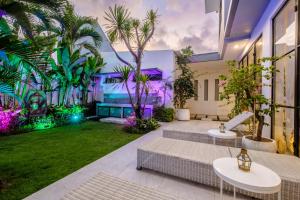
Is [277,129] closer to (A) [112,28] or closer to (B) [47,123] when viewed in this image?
(A) [112,28]

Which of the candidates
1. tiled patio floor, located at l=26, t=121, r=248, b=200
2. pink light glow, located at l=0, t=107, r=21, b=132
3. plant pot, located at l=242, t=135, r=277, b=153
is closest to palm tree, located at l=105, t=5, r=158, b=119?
tiled patio floor, located at l=26, t=121, r=248, b=200

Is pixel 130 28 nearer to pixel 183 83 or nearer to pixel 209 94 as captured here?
pixel 183 83

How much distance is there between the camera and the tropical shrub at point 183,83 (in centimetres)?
916

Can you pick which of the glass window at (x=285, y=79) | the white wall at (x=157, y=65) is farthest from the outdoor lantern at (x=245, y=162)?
the white wall at (x=157, y=65)

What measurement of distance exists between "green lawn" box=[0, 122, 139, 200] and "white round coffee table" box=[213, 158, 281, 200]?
290 cm

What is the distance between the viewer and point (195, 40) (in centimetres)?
1018

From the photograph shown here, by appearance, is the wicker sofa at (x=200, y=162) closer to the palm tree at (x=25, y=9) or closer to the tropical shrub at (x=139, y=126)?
the tropical shrub at (x=139, y=126)

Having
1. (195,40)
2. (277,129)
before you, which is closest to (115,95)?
(195,40)

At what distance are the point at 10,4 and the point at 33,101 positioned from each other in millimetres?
5532

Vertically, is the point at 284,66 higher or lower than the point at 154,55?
lower

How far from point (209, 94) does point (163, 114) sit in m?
4.91

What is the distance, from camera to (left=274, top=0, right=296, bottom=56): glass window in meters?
3.10

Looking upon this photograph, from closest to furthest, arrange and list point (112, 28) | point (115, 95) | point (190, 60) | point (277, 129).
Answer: point (277, 129) < point (112, 28) < point (190, 60) < point (115, 95)

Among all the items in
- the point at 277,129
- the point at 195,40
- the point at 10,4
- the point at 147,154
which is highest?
the point at 195,40
